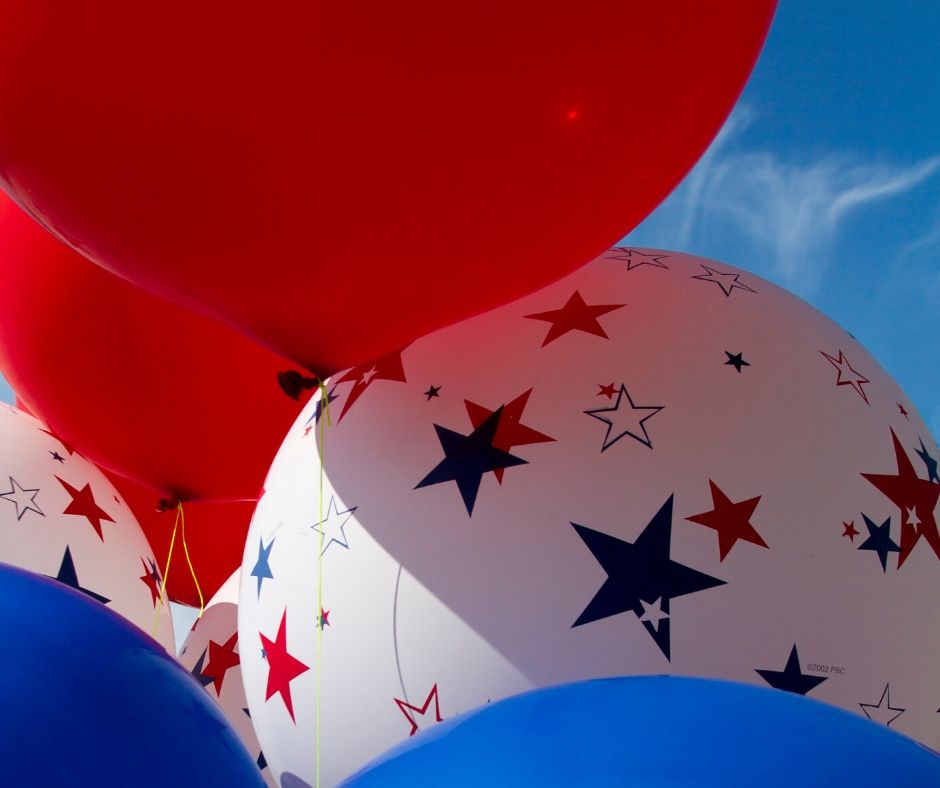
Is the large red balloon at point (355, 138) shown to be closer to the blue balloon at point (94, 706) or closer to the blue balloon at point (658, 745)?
the blue balloon at point (94, 706)

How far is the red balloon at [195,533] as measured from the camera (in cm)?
230

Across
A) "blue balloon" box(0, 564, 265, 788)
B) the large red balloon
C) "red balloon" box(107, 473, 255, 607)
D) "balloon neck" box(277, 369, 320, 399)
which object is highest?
the large red balloon

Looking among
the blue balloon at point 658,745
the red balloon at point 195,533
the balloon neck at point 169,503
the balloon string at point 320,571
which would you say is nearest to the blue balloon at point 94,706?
the blue balloon at point 658,745

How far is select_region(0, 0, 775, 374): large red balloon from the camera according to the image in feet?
3.01

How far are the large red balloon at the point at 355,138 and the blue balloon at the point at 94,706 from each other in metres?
0.44

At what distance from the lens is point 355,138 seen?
37.6 inches

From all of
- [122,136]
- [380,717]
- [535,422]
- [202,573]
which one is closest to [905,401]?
[535,422]

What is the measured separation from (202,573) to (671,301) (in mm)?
1568

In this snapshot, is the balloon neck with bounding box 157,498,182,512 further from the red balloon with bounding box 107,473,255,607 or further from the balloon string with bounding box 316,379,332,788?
the balloon string with bounding box 316,379,332,788

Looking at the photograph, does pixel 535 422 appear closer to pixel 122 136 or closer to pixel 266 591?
pixel 266 591

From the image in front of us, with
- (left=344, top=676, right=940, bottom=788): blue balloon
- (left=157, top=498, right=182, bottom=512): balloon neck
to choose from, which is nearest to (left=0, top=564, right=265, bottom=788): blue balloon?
(left=344, top=676, right=940, bottom=788): blue balloon

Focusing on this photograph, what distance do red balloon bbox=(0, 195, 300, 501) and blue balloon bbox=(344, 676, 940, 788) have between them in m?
1.06

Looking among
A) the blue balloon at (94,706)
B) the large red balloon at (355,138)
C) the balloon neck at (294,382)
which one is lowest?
the blue balloon at (94,706)

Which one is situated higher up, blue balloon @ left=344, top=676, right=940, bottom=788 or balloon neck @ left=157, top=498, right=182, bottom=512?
balloon neck @ left=157, top=498, right=182, bottom=512
